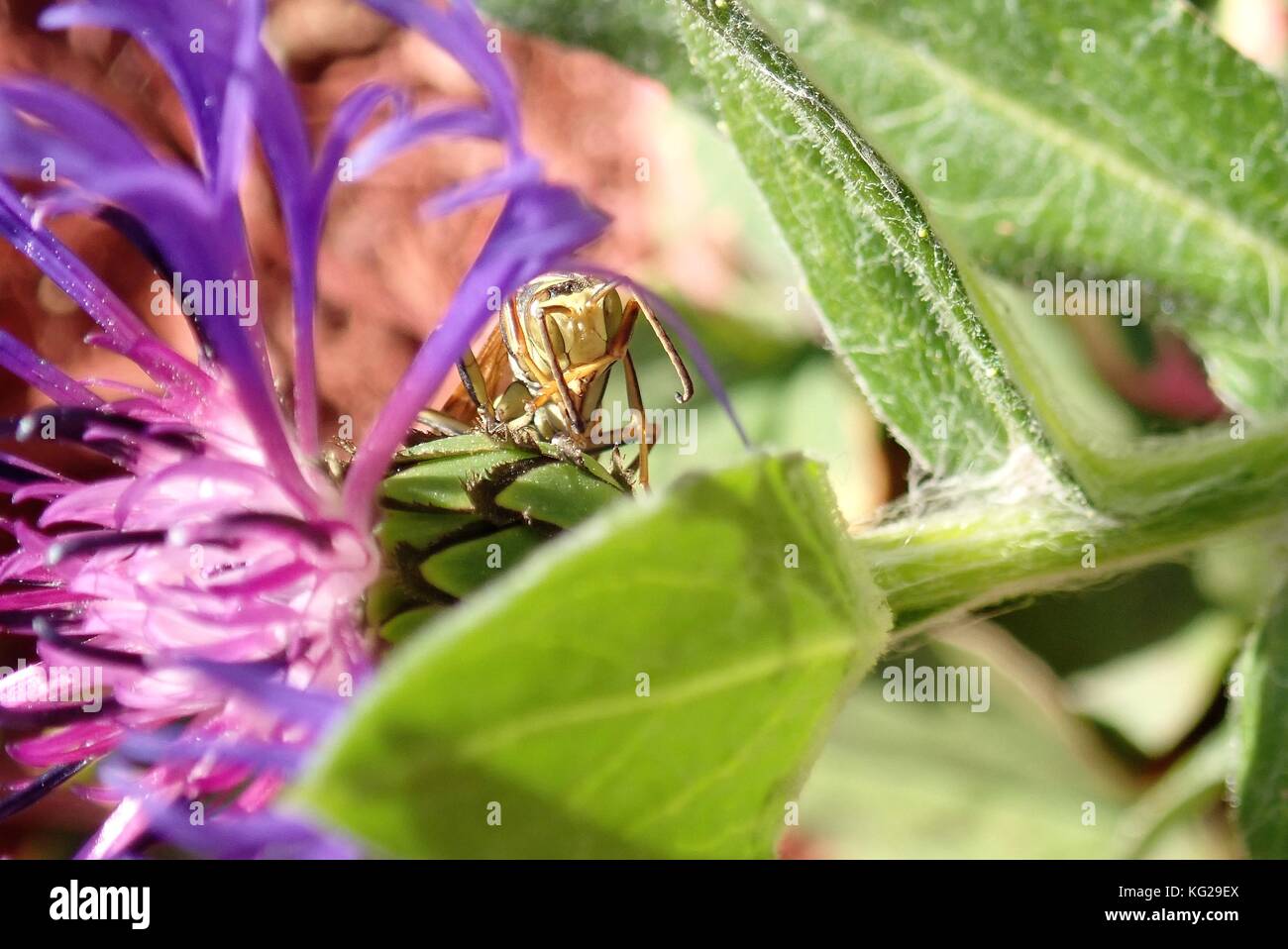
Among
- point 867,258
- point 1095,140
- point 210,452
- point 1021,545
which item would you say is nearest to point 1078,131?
point 1095,140

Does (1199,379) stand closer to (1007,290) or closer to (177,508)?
(1007,290)

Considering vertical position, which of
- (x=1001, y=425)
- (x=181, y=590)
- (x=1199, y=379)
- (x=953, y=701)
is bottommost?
(x=953, y=701)

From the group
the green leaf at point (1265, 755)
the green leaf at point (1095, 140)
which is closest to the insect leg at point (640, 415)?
the green leaf at point (1095, 140)

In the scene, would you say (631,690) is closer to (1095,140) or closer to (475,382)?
(475,382)

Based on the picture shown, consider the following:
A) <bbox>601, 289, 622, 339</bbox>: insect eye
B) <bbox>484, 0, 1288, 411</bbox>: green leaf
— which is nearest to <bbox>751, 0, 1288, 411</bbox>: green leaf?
<bbox>484, 0, 1288, 411</bbox>: green leaf

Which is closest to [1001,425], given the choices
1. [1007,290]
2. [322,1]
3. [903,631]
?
[903,631]

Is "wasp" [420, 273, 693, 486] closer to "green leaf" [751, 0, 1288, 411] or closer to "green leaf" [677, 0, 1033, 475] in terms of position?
"green leaf" [677, 0, 1033, 475]
